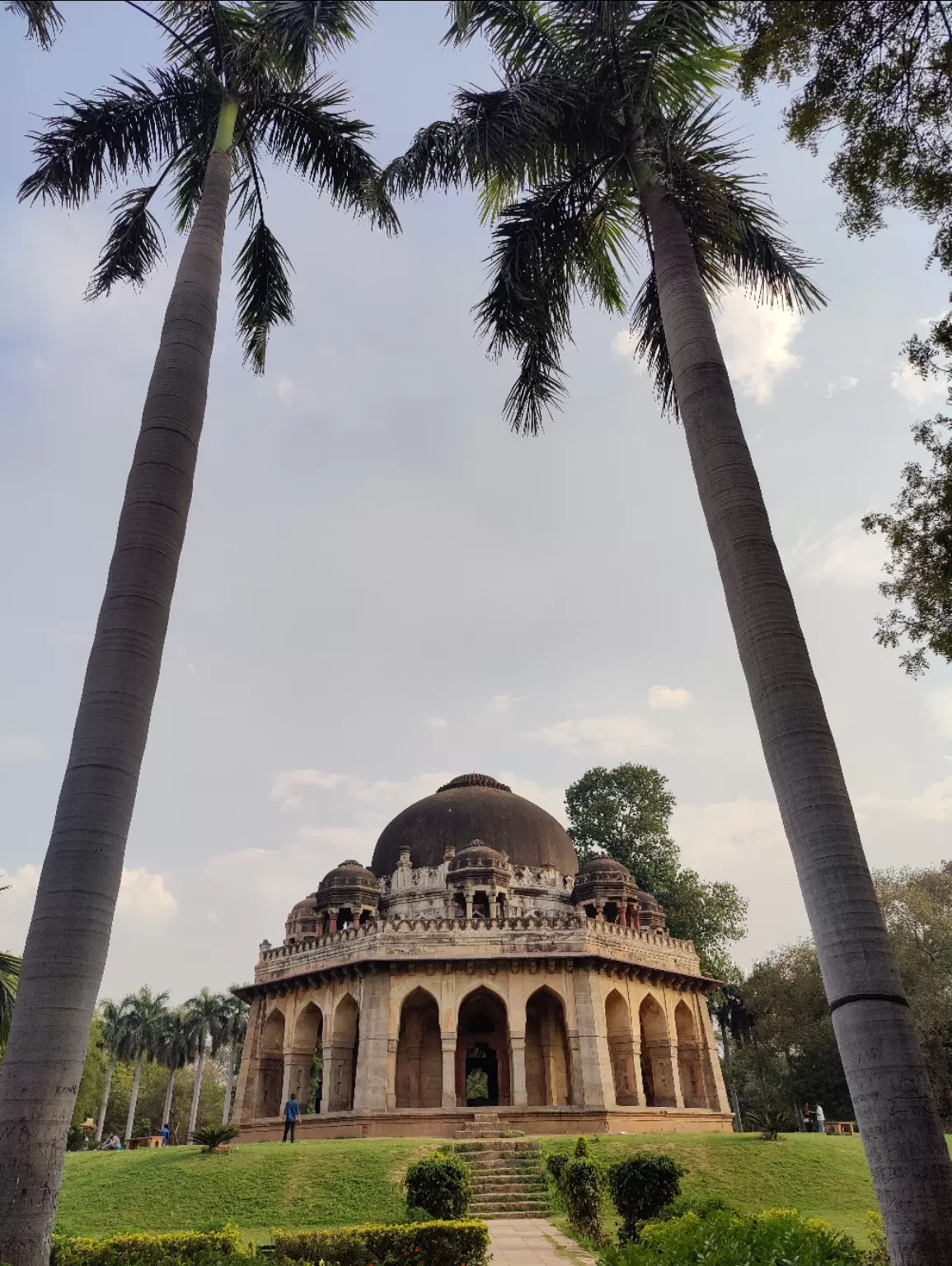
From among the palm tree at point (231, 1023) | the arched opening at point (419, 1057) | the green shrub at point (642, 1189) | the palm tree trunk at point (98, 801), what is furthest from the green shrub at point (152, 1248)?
the palm tree at point (231, 1023)

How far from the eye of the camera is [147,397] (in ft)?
24.7

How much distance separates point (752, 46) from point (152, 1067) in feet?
232

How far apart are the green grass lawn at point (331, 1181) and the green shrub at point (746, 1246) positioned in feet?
25.5

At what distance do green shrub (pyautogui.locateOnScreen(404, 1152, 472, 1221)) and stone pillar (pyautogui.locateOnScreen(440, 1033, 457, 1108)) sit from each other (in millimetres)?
10942

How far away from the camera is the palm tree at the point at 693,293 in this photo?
15.9 ft

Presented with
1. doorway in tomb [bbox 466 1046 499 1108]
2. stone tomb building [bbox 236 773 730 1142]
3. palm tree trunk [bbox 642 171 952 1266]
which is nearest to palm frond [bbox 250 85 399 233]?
palm tree trunk [bbox 642 171 952 1266]

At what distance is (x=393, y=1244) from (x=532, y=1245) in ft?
12.6

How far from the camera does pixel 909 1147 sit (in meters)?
4.59

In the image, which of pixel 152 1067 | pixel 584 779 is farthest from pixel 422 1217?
pixel 152 1067

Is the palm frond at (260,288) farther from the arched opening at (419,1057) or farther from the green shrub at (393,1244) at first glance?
the arched opening at (419,1057)

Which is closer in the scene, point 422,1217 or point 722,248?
point 722,248

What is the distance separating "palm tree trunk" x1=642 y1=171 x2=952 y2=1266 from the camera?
4570mm

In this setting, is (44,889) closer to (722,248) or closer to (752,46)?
(752,46)

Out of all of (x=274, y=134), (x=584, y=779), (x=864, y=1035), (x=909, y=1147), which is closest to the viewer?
(x=909, y=1147)
